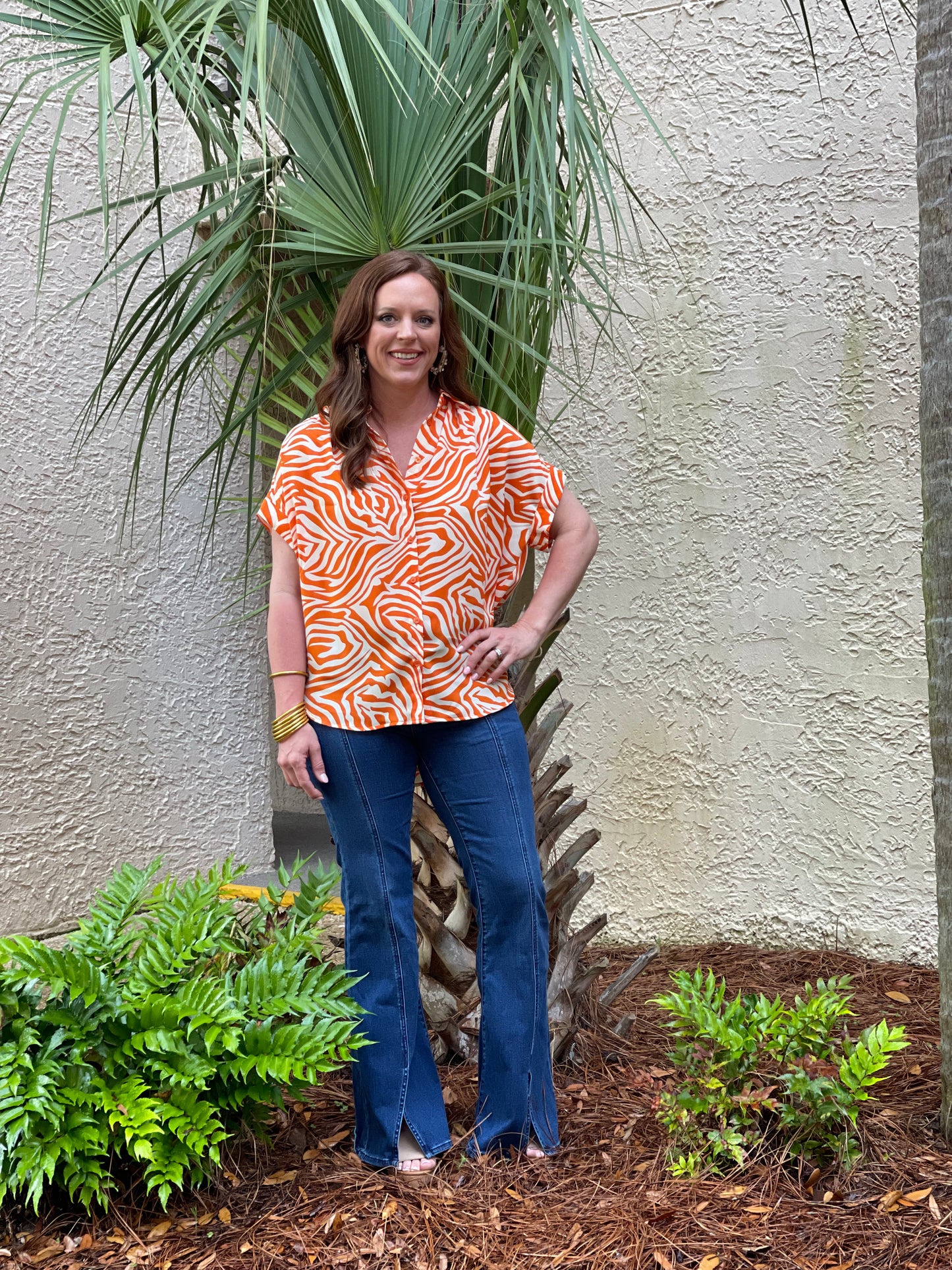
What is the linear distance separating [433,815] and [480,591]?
2.16 feet

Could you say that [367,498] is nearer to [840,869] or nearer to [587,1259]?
[587,1259]

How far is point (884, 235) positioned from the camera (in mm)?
3553

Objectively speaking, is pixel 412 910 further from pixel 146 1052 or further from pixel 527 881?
pixel 146 1052

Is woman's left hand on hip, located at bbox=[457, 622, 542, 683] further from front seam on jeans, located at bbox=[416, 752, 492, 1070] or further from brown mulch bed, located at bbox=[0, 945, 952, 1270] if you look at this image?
brown mulch bed, located at bbox=[0, 945, 952, 1270]

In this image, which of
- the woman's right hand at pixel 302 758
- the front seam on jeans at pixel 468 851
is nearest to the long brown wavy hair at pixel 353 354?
the woman's right hand at pixel 302 758

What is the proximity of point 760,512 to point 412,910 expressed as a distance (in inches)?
77.3

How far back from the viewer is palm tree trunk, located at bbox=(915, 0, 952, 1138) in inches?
89.2

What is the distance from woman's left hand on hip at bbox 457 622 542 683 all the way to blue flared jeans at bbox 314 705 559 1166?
0.09 m

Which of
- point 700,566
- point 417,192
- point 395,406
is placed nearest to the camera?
point 395,406

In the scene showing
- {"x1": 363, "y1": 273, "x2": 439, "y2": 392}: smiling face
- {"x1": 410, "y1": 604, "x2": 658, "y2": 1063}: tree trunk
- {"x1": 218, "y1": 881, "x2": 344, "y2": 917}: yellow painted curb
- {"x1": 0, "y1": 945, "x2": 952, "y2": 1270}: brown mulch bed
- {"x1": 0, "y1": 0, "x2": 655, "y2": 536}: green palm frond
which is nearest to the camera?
{"x1": 0, "y1": 945, "x2": 952, "y2": 1270}: brown mulch bed

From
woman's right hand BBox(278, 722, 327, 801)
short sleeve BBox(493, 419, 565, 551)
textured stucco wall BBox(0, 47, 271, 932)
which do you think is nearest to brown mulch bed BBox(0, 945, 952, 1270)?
woman's right hand BBox(278, 722, 327, 801)

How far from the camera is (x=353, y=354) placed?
2.31 meters

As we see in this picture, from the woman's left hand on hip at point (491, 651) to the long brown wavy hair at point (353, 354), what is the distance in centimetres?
37

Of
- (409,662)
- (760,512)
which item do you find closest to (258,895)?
(409,662)
